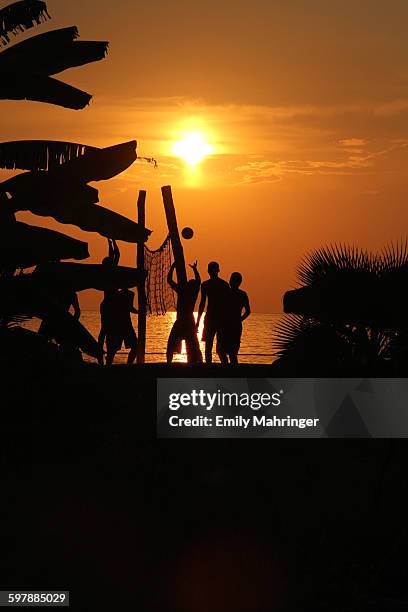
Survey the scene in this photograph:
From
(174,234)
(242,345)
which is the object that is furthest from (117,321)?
(242,345)

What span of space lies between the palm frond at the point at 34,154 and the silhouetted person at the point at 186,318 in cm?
740

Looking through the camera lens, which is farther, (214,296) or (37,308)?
(214,296)

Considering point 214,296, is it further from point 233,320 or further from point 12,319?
point 12,319

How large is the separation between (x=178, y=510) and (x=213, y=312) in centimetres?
886

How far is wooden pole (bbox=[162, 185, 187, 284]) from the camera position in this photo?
20514 millimetres

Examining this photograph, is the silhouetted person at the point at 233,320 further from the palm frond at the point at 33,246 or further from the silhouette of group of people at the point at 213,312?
the palm frond at the point at 33,246

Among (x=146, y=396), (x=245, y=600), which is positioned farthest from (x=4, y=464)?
(x=245, y=600)

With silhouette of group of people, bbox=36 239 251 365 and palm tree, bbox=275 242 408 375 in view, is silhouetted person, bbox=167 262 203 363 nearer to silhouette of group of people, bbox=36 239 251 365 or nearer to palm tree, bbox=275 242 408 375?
silhouette of group of people, bbox=36 239 251 365

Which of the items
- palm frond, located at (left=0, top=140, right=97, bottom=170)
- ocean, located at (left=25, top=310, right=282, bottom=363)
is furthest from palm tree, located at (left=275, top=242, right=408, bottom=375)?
palm frond, located at (left=0, top=140, right=97, bottom=170)

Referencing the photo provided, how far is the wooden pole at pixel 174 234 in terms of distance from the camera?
2051 centimetres

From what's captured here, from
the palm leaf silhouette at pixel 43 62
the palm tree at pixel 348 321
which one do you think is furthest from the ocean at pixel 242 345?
the palm leaf silhouette at pixel 43 62

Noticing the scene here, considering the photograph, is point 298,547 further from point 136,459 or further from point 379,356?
point 136,459

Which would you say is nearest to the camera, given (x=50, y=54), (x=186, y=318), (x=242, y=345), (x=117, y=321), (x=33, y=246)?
(x=33, y=246)

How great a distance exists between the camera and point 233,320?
Result: 62.2 ft
